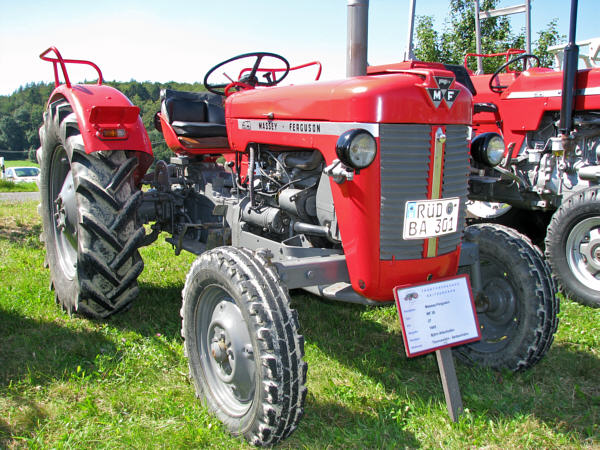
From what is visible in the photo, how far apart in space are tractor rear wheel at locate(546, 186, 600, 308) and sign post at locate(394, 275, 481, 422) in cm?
219

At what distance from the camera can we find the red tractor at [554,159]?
4223 millimetres

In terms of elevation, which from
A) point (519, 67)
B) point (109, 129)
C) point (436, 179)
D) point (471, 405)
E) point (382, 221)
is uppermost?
point (519, 67)

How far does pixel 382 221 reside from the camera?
2.29m

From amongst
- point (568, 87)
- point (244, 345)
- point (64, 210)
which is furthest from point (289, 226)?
point (568, 87)

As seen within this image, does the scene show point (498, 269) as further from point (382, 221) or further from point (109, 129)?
point (109, 129)

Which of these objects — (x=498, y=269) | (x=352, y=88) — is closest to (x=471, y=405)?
(x=498, y=269)

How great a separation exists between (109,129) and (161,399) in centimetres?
177

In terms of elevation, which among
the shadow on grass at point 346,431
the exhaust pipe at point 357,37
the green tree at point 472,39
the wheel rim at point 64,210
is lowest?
the shadow on grass at point 346,431

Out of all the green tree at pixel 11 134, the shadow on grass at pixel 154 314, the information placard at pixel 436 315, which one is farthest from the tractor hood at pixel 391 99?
the green tree at pixel 11 134

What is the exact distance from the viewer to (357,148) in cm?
216

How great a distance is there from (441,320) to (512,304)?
76cm

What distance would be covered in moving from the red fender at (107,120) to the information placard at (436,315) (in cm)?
214

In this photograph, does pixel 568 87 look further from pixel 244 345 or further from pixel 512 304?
pixel 244 345

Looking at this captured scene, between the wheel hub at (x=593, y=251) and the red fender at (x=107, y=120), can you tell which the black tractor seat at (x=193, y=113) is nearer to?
the red fender at (x=107, y=120)
